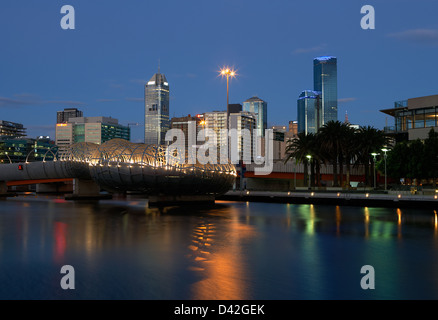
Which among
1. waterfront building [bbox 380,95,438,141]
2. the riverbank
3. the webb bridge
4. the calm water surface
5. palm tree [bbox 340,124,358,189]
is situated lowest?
the calm water surface

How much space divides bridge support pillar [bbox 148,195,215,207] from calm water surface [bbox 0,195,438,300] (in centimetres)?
1747

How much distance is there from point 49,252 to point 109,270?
5.11m

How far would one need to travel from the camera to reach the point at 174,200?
4728 cm

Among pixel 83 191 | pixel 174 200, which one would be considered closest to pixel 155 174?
pixel 174 200

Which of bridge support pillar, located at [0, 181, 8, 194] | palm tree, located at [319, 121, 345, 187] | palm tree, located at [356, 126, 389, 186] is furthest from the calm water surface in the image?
bridge support pillar, located at [0, 181, 8, 194]

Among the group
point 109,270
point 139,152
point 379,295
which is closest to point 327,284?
point 379,295

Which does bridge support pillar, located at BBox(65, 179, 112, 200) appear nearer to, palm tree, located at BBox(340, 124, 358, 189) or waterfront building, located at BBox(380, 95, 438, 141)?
palm tree, located at BBox(340, 124, 358, 189)

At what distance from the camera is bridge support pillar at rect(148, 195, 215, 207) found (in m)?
46.6

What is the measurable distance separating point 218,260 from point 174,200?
3088 cm

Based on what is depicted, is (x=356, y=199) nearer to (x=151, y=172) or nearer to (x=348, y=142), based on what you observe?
(x=348, y=142)

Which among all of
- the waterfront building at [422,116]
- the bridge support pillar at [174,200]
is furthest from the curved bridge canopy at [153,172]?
the waterfront building at [422,116]
